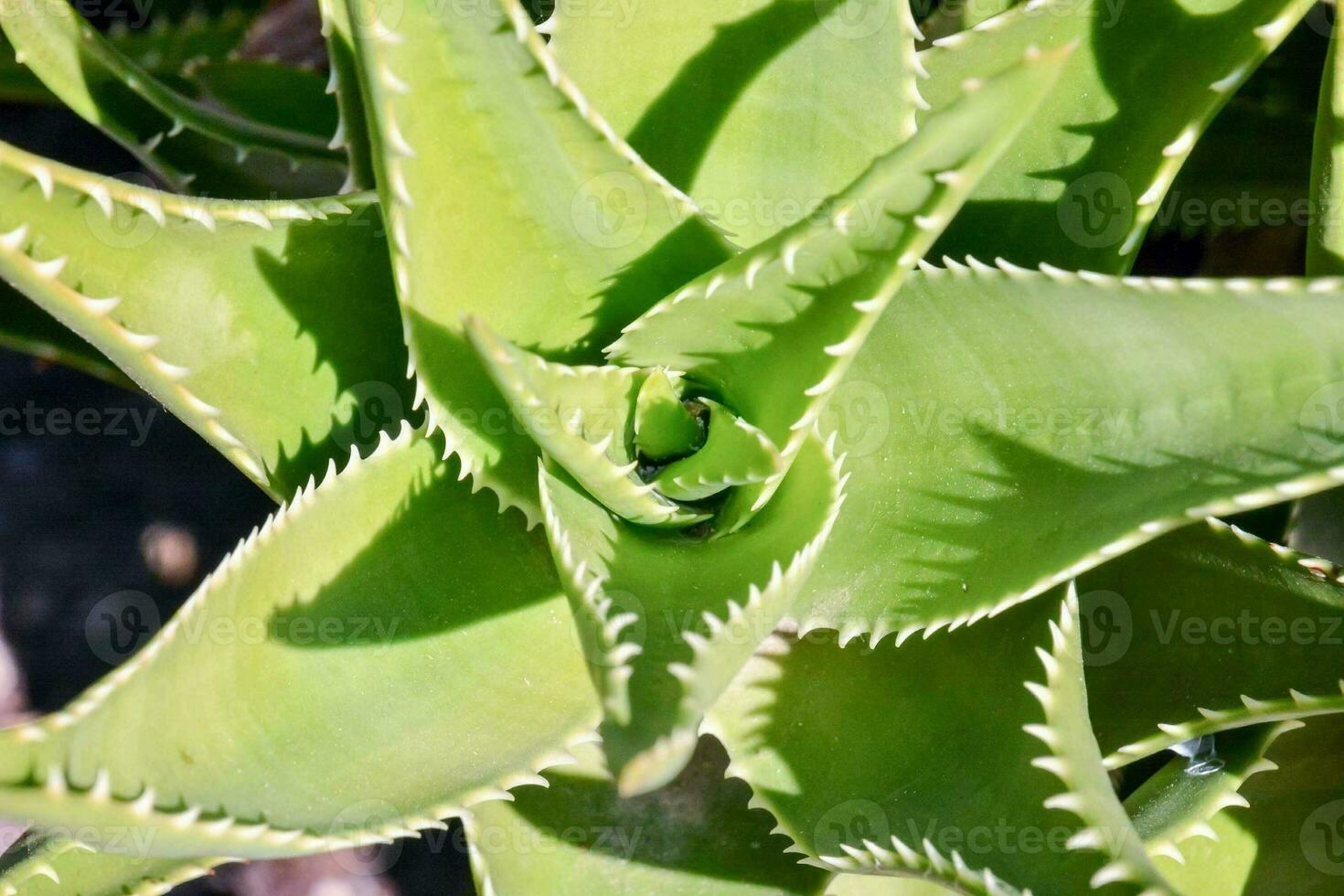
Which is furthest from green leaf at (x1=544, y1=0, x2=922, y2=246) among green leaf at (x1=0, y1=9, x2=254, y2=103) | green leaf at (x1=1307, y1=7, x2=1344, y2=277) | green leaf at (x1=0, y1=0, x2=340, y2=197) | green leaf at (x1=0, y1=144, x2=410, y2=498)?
green leaf at (x1=0, y1=9, x2=254, y2=103)

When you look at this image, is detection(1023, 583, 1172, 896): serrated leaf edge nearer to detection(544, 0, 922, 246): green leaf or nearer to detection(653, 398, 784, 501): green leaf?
detection(653, 398, 784, 501): green leaf

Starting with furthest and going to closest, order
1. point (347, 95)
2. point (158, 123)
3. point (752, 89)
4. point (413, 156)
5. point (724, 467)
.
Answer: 1. point (158, 123)
2. point (347, 95)
3. point (752, 89)
4. point (724, 467)
5. point (413, 156)

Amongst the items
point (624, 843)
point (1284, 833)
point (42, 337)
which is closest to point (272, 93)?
point (42, 337)

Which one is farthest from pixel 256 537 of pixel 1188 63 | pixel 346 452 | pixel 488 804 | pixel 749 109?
pixel 1188 63

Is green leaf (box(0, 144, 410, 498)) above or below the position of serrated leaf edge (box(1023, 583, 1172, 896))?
above

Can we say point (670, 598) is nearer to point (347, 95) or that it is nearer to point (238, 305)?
point (238, 305)

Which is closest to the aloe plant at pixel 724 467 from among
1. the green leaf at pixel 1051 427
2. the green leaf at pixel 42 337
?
the green leaf at pixel 1051 427
